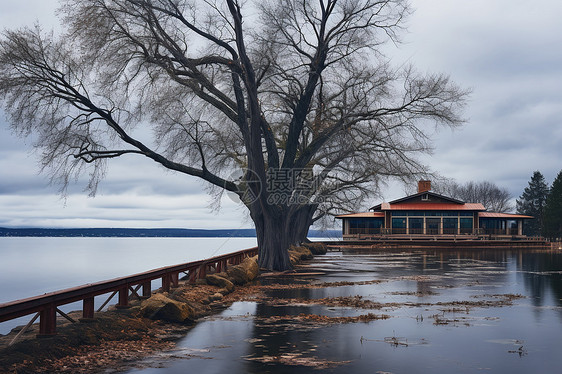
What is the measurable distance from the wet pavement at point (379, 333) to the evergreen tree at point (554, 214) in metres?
75.6

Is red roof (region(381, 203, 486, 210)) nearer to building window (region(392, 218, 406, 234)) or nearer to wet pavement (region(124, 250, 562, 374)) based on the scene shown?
building window (region(392, 218, 406, 234))

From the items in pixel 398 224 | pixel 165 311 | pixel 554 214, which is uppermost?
pixel 554 214

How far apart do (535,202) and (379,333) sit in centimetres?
11195

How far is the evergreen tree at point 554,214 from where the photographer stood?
91688 millimetres

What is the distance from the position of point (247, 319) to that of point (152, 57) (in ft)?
57.1

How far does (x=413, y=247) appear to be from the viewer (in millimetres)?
69750

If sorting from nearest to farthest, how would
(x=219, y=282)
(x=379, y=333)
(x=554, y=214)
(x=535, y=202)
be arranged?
(x=379, y=333) < (x=219, y=282) < (x=554, y=214) < (x=535, y=202)

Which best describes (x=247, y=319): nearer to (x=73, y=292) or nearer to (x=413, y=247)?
(x=73, y=292)

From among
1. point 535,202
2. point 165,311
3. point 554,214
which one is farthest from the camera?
point 535,202

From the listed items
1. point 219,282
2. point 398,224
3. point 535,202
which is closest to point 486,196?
point 535,202

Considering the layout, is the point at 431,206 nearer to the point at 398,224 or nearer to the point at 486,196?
the point at 398,224

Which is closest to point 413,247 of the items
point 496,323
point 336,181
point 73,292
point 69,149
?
point 336,181

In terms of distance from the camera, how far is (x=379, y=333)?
506 inches

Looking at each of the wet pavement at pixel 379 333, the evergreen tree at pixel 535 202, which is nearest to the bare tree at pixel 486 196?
the evergreen tree at pixel 535 202
